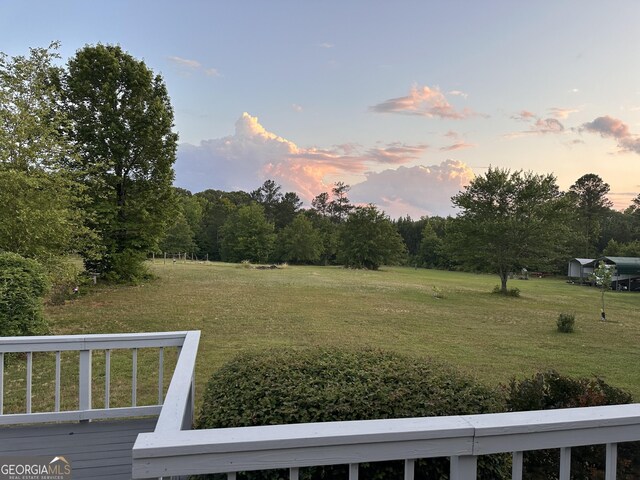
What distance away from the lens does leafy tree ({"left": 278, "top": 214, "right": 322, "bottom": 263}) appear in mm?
54469

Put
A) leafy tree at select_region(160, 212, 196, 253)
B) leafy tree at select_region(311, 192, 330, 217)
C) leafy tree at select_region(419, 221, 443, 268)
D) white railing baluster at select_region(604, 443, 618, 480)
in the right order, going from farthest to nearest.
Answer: leafy tree at select_region(311, 192, 330, 217) < leafy tree at select_region(419, 221, 443, 268) < leafy tree at select_region(160, 212, 196, 253) < white railing baluster at select_region(604, 443, 618, 480)

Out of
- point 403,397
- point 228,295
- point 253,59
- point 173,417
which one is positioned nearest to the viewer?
point 173,417

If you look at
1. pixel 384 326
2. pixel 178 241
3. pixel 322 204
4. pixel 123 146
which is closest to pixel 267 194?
pixel 322 204

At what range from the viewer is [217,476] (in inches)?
64.8

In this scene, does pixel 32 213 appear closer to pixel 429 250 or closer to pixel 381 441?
pixel 381 441

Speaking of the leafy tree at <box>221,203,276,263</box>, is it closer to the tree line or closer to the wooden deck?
the tree line

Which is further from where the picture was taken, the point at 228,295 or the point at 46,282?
the point at 228,295

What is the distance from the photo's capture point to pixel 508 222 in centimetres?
2230

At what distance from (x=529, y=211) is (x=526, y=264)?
3.21 m

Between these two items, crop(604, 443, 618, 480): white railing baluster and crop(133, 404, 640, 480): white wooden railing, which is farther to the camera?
crop(604, 443, 618, 480): white railing baluster

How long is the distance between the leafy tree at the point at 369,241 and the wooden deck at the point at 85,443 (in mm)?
44462

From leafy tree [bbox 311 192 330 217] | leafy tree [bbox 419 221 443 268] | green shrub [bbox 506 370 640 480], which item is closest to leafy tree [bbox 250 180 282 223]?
leafy tree [bbox 311 192 330 217]

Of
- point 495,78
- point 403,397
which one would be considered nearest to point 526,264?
point 495,78

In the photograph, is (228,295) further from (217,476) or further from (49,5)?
(217,476)
